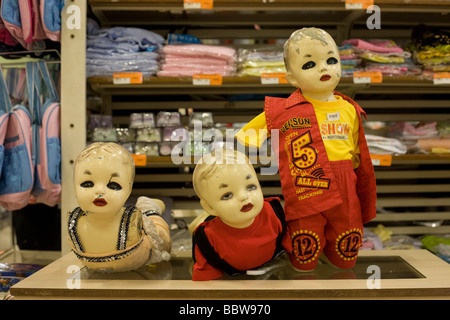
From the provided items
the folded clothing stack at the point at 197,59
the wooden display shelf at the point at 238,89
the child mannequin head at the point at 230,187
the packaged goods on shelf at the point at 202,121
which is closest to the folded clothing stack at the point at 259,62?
the folded clothing stack at the point at 197,59

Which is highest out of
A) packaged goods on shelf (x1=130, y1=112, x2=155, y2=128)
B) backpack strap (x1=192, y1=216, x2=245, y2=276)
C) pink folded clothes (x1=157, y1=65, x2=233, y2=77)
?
pink folded clothes (x1=157, y1=65, x2=233, y2=77)

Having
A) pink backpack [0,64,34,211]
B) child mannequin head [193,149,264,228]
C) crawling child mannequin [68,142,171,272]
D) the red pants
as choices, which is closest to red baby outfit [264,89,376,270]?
the red pants

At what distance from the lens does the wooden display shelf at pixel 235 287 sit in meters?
1.10

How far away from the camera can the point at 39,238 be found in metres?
2.24

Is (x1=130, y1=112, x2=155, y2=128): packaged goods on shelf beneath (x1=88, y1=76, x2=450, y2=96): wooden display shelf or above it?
beneath

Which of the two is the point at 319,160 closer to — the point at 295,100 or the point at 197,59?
the point at 295,100

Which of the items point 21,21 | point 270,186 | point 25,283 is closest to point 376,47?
point 270,186

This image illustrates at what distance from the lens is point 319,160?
127 cm

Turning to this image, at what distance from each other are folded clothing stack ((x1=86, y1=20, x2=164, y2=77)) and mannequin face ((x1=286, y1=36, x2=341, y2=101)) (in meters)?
0.99

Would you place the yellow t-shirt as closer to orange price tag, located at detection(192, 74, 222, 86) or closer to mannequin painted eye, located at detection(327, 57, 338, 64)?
mannequin painted eye, located at detection(327, 57, 338, 64)

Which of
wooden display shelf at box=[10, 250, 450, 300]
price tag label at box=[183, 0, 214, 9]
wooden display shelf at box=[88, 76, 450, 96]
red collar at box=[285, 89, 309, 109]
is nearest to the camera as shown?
wooden display shelf at box=[10, 250, 450, 300]

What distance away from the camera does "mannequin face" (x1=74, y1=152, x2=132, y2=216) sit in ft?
3.65

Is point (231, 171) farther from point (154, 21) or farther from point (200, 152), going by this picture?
point (154, 21)

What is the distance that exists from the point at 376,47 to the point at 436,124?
2.02ft
